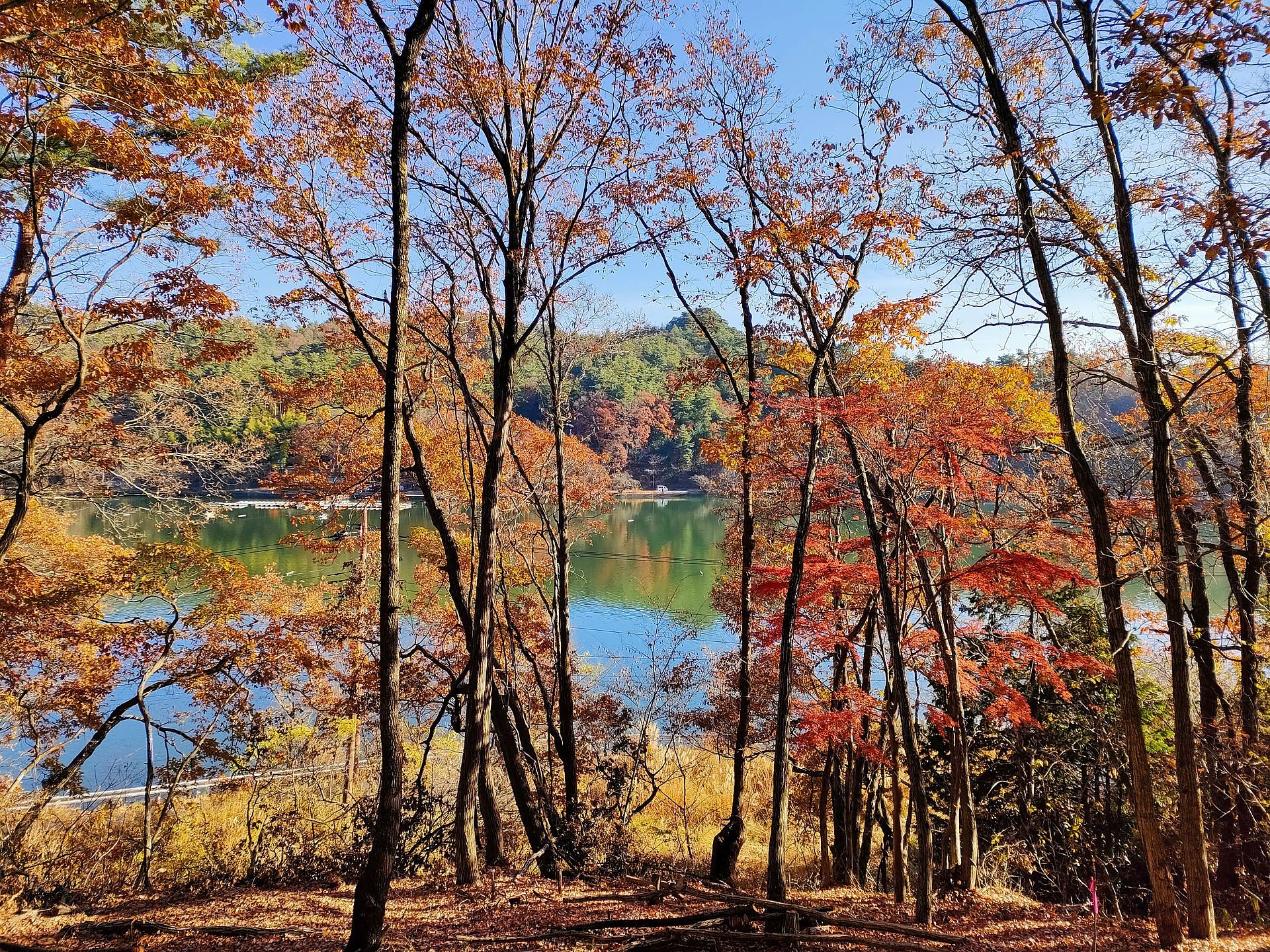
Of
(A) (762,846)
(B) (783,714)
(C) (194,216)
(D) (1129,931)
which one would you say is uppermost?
(C) (194,216)

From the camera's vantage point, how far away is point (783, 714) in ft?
20.8

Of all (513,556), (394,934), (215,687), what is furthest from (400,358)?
(513,556)

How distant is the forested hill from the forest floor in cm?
537

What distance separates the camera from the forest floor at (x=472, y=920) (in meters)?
4.72

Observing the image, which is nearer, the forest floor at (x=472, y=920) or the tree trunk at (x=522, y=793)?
the forest floor at (x=472, y=920)

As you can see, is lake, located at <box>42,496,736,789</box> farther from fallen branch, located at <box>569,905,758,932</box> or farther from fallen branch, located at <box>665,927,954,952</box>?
fallen branch, located at <box>665,927,954,952</box>

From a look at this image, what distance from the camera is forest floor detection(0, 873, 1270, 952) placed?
15.5 ft

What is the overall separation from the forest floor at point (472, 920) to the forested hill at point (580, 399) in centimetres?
537

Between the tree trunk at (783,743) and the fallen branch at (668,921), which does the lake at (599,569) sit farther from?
Answer: the fallen branch at (668,921)

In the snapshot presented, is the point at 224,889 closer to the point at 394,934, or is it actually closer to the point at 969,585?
the point at 394,934

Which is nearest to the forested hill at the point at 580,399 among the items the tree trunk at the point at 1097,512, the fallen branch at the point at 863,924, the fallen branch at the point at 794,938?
the tree trunk at the point at 1097,512

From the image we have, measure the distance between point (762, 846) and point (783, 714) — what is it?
892 cm

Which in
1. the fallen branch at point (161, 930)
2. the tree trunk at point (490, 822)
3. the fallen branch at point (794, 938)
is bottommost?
the tree trunk at point (490, 822)

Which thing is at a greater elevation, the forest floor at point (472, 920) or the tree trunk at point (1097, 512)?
the tree trunk at point (1097, 512)
